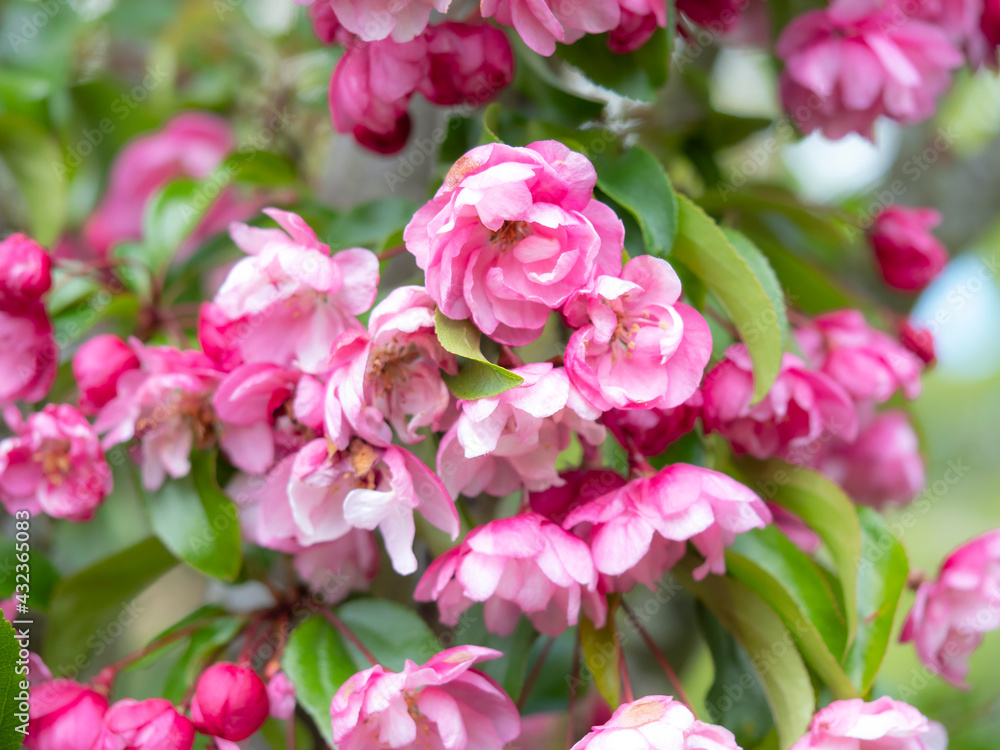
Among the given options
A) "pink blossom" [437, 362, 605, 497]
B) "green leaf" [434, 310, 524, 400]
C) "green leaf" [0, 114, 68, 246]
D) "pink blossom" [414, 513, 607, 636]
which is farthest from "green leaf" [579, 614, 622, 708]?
"green leaf" [0, 114, 68, 246]

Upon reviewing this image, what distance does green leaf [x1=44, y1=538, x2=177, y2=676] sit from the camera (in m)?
0.86

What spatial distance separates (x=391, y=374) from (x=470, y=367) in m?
0.08

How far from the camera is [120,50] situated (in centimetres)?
172

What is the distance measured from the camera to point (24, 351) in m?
0.77

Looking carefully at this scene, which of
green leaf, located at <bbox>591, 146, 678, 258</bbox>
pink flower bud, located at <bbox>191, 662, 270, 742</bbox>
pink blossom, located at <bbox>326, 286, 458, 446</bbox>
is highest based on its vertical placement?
green leaf, located at <bbox>591, 146, 678, 258</bbox>

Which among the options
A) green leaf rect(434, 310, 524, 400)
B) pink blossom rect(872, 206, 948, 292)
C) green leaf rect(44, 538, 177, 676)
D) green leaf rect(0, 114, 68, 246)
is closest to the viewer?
green leaf rect(434, 310, 524, 400)

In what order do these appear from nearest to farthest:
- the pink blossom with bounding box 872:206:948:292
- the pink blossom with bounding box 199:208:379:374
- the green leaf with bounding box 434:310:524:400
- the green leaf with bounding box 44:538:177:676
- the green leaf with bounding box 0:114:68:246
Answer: the green leaf with bounding box 434:310:524:400 → the pink blossom with bounding box 199:208:379:374 → the green leaf with bounding box 44:538:177:676 → the pink blossom with bounding box 872:206:948:292 → the green leaf with bounding box 0:114:68:246

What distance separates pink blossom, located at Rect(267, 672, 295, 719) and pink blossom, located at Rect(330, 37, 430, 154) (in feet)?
1.58

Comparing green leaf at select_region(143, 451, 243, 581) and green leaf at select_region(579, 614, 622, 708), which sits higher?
green leaf at select_region(579, 614, 622, 708)

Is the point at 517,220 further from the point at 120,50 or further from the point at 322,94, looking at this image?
the point at 120,50

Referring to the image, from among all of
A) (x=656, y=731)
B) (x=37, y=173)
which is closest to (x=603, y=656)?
(x=656, y=731)

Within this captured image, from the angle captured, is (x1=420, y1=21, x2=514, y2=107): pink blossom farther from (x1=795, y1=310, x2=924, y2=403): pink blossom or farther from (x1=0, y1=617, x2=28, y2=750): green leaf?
(x1=0, y1=617, x2=28, y2=750): green leaf

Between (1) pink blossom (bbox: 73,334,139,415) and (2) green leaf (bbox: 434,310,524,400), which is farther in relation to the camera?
(1) pink blossom (bbox: 73,334,139,415)

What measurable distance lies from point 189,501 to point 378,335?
1.05 feet
